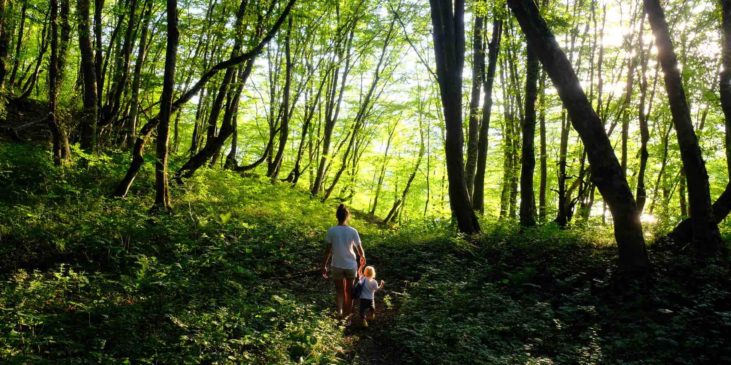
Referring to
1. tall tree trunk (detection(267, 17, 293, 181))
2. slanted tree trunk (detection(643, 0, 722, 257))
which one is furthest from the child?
tall tree trunk (detection(267, 17, 293, 181))

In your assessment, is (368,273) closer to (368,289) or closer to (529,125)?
(368,289)

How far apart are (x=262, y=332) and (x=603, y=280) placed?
5.91 metres

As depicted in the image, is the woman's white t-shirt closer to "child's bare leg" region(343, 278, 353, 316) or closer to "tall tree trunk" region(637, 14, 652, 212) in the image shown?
"child's bare leg" region(343, 278, 353, 316)

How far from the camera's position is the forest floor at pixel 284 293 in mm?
5078

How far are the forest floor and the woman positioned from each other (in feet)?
Answer: 1.21

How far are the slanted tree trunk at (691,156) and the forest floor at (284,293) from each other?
0.52 m

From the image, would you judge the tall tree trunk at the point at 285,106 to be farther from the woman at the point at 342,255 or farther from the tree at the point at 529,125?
the woman at the point at 342,255

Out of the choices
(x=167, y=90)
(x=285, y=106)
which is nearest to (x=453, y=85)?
(x=167, y=90)

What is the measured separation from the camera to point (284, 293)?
729 cm

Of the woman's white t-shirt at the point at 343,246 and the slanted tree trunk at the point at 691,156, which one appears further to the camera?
the slanted tree trunk at the point at 691,156

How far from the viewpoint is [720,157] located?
18922 millimetres

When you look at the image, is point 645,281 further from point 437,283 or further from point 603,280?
point 437,283

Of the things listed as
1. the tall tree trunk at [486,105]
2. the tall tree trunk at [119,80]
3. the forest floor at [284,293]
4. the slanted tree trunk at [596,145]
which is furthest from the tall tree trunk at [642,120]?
the tall tree trunk at [119,80]

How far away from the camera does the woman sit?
700cm
